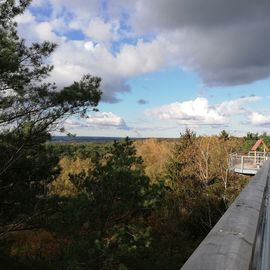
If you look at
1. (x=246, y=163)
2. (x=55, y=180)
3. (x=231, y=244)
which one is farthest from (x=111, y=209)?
(x=246, y=163)

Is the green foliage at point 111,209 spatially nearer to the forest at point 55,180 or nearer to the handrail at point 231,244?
the forest at point 55,180

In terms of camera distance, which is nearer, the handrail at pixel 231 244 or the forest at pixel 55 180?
the handrail at pixel 231 244

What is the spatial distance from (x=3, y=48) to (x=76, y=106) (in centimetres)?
375

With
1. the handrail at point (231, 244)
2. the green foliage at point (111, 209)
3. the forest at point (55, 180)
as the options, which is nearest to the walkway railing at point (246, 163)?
the forest at point (55, 180)

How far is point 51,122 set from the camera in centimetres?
1625

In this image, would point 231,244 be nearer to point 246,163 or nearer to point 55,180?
point 55,180

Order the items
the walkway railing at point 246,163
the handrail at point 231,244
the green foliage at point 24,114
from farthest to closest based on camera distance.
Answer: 1. the walkway railing at point 246,163
2. the green foliage at point 24,114
3. the handrail at point 231,244

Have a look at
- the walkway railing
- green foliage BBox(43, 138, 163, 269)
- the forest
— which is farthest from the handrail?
the walkway railing

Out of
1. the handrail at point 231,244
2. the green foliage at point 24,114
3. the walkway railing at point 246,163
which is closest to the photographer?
the handrail at point 231,244

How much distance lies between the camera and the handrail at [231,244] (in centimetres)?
130

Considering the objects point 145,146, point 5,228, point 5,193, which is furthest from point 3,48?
point 145,146

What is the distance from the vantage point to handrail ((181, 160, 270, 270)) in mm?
1303

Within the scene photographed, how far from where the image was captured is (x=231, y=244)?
4.91ft

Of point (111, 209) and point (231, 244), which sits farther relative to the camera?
point (111, 209)
